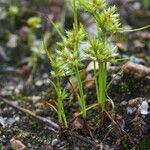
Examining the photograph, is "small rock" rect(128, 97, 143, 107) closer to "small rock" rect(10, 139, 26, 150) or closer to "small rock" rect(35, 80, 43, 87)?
"small rock" rect(10, 139, 26, 150)

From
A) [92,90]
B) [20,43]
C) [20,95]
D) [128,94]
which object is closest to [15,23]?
[20,43]

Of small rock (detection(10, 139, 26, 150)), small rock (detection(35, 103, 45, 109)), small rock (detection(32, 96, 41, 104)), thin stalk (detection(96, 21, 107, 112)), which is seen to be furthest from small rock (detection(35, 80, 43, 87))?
thin stalk (detection(96, 21, 107, 112))

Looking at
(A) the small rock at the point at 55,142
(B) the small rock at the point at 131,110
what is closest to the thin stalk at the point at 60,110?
(A) the small rock at the point at 55,142

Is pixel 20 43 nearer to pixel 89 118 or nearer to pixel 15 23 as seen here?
pixel 15 23

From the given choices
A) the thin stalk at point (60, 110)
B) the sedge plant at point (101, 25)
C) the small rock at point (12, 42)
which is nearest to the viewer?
the sedge plant at point (101, 25)

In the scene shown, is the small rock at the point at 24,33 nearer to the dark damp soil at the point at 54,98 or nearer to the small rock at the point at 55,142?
the dark damp soil at the point at 54,98

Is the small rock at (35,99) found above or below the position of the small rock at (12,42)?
below

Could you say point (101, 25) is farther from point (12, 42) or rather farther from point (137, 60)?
point (12, 42)

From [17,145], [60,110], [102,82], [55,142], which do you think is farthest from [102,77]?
[17,145]
